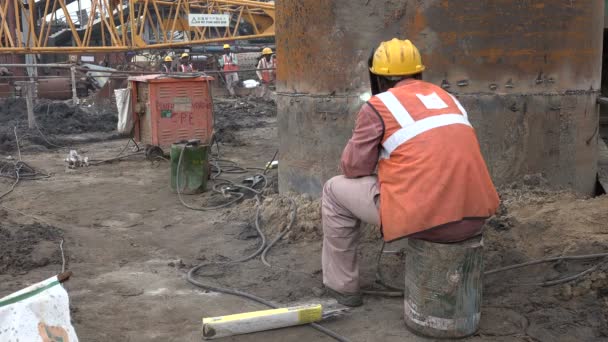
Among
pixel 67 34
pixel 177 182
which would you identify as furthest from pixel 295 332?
pixel 67 34

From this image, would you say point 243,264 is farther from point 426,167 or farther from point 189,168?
point 189,168

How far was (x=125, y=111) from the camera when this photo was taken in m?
10.7

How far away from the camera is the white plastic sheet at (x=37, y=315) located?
245 cm

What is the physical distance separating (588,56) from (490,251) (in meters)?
2.03

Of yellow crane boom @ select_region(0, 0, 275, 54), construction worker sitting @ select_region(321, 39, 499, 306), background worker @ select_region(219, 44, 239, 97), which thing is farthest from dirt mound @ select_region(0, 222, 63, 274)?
background worker @ select_region(219, 44, 239, 97)

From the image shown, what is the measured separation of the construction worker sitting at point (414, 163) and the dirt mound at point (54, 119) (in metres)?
10.2

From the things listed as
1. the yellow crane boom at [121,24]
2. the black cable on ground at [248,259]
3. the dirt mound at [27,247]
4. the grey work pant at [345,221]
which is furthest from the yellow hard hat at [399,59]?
the yellow crane boom at [121,24]

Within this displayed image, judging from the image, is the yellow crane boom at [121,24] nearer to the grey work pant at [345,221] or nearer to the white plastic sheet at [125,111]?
the white plastic sheet at [125,111]

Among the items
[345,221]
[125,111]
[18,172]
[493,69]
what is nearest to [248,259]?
[345,221]

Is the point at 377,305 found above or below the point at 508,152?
below

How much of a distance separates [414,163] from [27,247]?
3.56 metres

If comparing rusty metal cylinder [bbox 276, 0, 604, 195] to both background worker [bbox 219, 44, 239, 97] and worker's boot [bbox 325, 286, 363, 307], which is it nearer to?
worker's boot [bbox 325, 286, 363, 307]

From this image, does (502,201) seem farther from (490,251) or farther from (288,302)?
(288,302)

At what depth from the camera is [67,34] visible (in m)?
35.0
